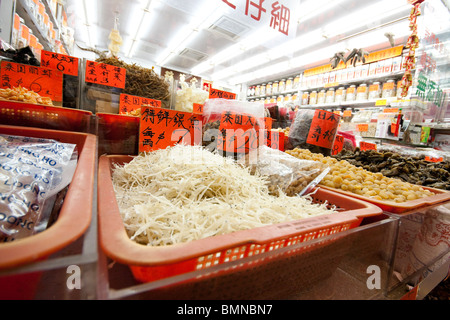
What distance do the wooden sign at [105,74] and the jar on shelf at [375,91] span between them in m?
4.55

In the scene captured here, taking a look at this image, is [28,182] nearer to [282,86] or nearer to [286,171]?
[286,171]

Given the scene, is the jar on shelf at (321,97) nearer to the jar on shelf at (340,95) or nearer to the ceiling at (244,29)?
the jar on shelf at (340,95)

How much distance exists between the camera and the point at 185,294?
1.10 ft

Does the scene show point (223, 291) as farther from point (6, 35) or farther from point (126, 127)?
point (6, 35)

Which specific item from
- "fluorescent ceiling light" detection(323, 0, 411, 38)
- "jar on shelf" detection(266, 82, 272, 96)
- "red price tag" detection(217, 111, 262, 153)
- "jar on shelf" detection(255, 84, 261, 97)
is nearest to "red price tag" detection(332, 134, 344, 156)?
"red price tag" detection(217, 111, 262, 153)

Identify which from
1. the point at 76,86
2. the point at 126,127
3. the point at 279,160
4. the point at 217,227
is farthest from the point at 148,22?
the point at 217,227

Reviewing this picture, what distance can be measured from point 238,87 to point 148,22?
4309mm

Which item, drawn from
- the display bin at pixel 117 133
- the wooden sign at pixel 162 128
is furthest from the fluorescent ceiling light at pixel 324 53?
the display bin at pixel 117 133

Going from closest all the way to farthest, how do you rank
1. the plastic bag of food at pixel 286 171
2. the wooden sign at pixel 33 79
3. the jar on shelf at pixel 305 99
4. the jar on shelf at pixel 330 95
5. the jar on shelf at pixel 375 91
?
the plastic bag of food at pixel 286 171, the wooden sign at pixel 33 79, the jar on shelf at pixel 375 91, the jar on shelf at pixel 330 95, the jar on shelf at pixel 305 99

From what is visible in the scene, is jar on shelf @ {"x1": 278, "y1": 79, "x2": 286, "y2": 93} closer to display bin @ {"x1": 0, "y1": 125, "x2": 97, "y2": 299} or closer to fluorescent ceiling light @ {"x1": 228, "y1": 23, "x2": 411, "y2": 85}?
fluorescent ceiling light @ {"x1": 228, "y1": 23, "x2": 411, "y2": 85}

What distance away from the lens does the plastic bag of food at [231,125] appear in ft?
3.79

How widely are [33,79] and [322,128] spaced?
192 centimetres

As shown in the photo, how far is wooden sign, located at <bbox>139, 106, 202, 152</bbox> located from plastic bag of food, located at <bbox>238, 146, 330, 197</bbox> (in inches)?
14.4

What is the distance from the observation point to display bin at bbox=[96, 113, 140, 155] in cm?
114
